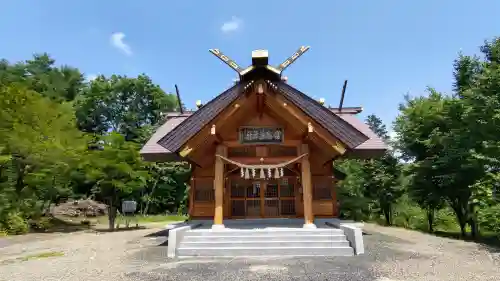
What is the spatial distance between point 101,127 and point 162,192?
17.1 metres

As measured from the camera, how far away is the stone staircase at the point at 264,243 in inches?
379

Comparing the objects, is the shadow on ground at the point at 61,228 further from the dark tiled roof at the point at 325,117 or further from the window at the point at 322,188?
the dark tiled roof at the point at 325,117

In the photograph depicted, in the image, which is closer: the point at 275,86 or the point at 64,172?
the point at 275,86

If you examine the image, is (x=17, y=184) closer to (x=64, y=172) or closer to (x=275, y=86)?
(x=64, y=172)

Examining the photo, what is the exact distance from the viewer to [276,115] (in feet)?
43.6

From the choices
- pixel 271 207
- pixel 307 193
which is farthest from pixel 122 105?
pixel 307 193

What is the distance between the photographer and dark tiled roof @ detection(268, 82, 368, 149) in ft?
38.5

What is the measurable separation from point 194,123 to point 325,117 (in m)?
5.07

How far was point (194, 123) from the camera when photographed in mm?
12406

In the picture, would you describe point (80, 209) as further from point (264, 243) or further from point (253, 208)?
point (264, 243)

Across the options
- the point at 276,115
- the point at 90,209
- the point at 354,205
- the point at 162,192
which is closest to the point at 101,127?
the point at 162,192

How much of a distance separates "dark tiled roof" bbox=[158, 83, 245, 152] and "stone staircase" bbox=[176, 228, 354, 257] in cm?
336

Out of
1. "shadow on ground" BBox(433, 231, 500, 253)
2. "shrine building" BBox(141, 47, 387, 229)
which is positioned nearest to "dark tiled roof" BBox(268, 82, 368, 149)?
"shrine building" BBox(141, 47, 387, 229)

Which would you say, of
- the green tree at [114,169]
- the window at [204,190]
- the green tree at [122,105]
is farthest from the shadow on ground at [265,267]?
the green tree at [122,105]
